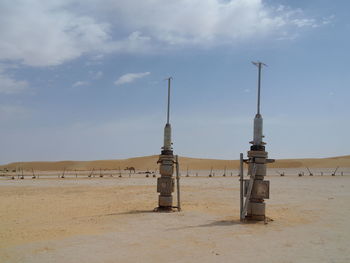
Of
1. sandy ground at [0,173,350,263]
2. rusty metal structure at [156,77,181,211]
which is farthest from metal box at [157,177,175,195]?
sandy ground at [0,173,350,263]

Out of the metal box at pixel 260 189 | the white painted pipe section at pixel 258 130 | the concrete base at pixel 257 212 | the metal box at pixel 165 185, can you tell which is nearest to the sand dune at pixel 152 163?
the metal box at pixel 165 185

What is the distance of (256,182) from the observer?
11906 millimetres

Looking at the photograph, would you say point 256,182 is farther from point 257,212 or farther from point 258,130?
point 258,130

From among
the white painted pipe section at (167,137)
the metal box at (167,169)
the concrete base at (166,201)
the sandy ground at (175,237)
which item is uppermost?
the white painted pipe section at (167,137)

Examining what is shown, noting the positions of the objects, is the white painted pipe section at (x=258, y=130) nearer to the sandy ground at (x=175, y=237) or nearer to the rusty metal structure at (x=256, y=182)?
the rusty metal structure at (x=256, y=182)

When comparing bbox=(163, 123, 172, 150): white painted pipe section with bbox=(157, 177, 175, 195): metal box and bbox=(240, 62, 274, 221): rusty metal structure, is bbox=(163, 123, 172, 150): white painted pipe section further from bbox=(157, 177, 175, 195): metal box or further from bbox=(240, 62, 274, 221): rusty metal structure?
bbox=(240, 62, 274, 221): rusty metal structure

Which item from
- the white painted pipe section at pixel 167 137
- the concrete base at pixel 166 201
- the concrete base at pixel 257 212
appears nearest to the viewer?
the concrete base at pixel 257 212

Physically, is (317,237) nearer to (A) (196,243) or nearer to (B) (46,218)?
(A) (196,243)

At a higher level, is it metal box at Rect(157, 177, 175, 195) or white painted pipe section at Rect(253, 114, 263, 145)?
white painted pipe section at Rect(253, 114, 263, 145)

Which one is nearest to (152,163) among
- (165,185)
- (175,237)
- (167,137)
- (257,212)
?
(167,137)

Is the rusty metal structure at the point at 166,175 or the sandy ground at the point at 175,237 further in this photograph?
the rusty metal structure at the point at 166,175

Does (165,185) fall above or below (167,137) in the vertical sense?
below

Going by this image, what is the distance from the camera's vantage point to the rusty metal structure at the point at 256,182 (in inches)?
456

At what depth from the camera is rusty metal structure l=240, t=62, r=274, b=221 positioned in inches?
456
